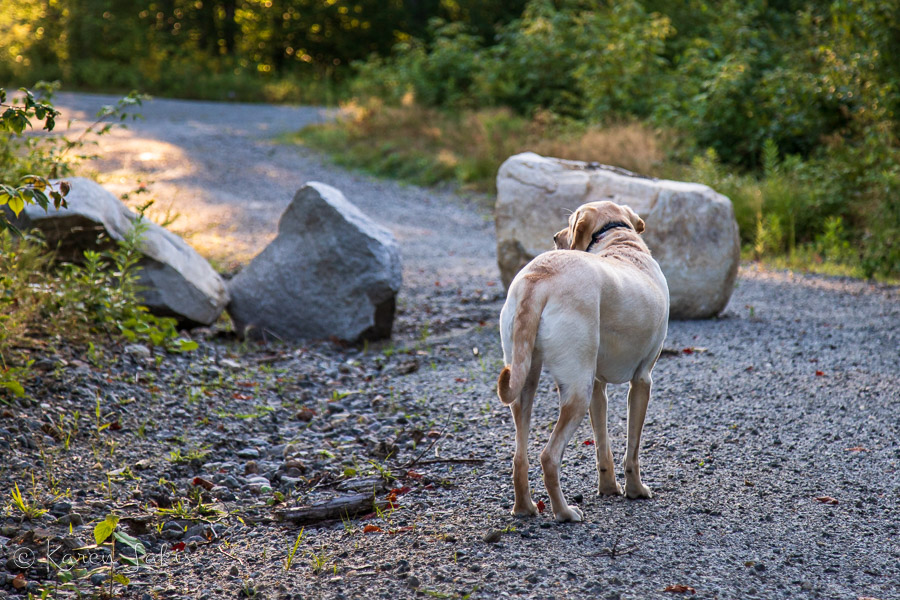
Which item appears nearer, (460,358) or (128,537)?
(128,537)

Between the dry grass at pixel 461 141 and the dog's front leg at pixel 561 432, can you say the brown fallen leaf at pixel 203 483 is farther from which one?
the dry grass at pixel 461 141

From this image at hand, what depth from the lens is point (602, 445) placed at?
12.1ft

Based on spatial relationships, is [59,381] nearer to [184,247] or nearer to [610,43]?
[184,247]

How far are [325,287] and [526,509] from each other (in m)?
3.81

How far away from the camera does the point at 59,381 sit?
15.9 ft

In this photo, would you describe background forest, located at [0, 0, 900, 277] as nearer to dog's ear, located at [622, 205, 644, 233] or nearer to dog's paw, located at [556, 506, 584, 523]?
dog's ear, located at [622, 205, 644, 233]

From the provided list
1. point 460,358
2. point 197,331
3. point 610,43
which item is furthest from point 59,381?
point 610,43

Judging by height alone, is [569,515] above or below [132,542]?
above

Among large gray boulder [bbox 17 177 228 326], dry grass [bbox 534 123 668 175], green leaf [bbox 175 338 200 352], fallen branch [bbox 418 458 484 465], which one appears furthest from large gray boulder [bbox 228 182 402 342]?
dry grass [bbox 534 123 668 175]

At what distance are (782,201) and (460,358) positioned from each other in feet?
20.7

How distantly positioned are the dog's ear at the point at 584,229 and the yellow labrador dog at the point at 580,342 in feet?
0.48

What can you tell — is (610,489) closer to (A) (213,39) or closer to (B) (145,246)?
(B) (145,246)

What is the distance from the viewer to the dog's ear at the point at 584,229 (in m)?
Result: 3.92

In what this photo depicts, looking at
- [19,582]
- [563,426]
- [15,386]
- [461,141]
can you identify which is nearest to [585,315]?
[563,426]
